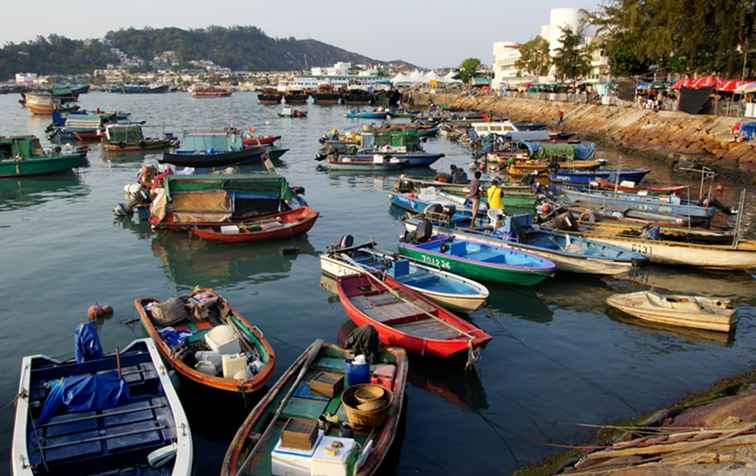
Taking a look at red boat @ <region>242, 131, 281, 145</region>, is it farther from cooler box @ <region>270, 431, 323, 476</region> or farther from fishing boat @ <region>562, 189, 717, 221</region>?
cooler box @ <region>270, 431, 323, 476</region>

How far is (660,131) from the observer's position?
48.8m

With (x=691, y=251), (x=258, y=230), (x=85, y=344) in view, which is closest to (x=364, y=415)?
(x=85, y=344)

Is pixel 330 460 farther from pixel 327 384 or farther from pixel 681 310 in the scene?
pixel 681 310

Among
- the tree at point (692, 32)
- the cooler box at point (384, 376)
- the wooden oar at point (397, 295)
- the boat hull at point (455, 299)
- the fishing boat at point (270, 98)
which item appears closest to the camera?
the cooler box at point (384, 376)

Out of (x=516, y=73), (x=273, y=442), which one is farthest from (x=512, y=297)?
(x=516, y=73)

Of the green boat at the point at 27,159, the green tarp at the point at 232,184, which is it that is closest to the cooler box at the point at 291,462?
the green tarp at the point at 232,184

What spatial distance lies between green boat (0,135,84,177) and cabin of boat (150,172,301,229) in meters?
18.4

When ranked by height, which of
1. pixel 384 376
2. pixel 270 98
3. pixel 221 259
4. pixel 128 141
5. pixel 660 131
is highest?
pixel 270 98

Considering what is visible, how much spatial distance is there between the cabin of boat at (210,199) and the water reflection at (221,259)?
0.89 meters

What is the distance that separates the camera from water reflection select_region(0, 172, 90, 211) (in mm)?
32750

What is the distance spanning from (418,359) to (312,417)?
4083 millimetres

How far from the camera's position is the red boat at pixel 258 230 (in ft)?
75.6

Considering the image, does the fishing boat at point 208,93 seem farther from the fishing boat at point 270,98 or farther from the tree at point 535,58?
the tree at point 535,58

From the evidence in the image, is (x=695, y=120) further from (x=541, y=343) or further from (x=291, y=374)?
(x=291, y=374)
